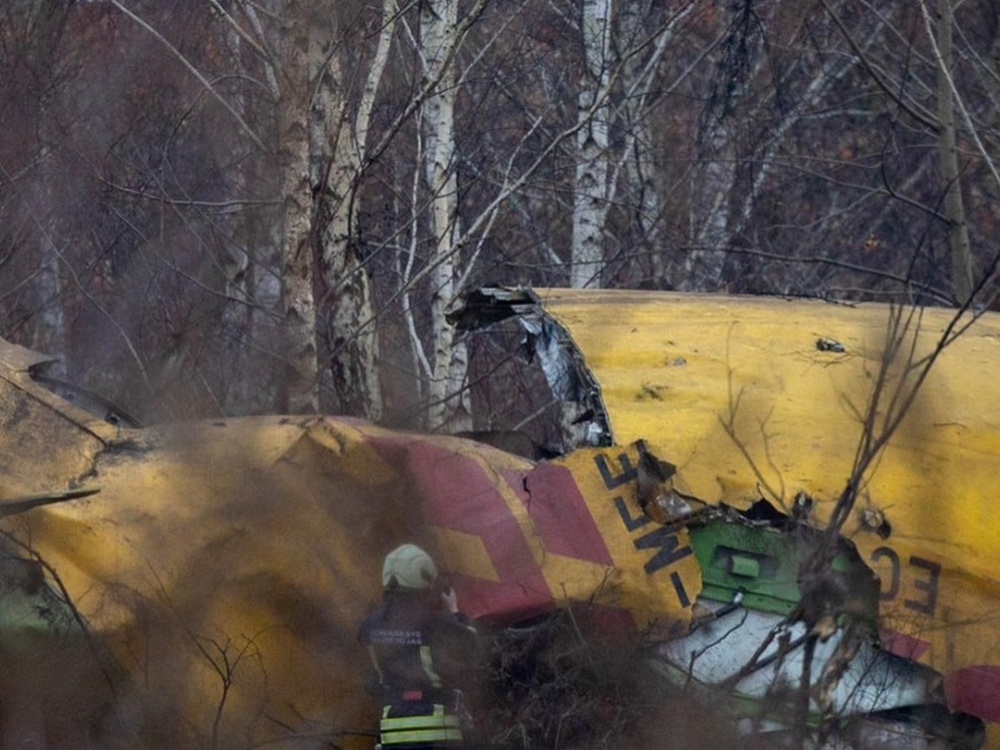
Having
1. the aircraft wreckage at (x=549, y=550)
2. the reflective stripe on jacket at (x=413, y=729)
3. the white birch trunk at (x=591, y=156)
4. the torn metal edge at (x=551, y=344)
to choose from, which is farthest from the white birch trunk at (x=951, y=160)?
the reflective stripe on jacket at (x=413, y=729)

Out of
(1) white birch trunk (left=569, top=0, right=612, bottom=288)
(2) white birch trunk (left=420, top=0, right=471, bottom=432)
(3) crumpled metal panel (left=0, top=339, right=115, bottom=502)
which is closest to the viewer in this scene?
(3) crumpled metal panel (left=0, top=339, right=115, bottom=502)

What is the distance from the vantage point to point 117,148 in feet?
32.9

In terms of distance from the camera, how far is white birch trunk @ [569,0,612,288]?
7.85 metres

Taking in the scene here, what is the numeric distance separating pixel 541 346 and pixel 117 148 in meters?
6.55

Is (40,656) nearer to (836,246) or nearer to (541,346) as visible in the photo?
(541,346)

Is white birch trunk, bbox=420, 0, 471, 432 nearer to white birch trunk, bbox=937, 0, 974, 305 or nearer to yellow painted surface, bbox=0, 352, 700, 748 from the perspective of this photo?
yellow painted surface, bbox=0, 352, 700, 748

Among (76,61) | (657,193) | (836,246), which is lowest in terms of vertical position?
(836,246)

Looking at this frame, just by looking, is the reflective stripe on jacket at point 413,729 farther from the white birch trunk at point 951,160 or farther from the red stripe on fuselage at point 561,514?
the white birch trunk at point 951,160

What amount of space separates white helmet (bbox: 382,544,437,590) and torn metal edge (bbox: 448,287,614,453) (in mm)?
586

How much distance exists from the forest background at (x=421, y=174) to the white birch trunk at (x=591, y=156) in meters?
0.03

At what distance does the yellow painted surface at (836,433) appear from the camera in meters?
3.54

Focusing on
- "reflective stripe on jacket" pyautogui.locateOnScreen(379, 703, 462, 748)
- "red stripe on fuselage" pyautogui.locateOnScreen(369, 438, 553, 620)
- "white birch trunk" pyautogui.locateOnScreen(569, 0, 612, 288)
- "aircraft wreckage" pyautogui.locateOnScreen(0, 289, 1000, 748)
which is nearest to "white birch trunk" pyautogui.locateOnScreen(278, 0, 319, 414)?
"aircraft wreckage" pyautogui.locateOnScreen(0, 289, 1000, 748)

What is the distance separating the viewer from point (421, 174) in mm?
7828

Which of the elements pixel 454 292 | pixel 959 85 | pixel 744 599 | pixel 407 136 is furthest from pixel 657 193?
pixel 744 599
